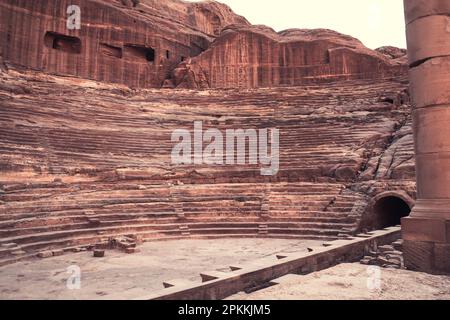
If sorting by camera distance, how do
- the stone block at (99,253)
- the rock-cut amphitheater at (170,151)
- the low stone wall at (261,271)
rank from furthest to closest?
the stone block at (99,253) < the rock-cut amphitheater at (170,151) < the low stone wall at (261,271)

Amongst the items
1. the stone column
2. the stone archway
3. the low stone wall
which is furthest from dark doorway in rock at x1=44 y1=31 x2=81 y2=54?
the stone column

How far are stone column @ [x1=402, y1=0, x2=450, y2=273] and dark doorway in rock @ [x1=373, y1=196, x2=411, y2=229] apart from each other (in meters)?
6.53

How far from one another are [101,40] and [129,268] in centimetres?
2045

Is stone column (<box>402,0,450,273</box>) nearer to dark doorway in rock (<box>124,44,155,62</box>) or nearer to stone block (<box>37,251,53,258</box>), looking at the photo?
stone block (<box>37,251,53,258</box>)

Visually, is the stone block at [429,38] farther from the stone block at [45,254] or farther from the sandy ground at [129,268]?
the stone block at [45,254]

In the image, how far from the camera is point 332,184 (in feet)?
50.2

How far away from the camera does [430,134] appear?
7102 millimetres

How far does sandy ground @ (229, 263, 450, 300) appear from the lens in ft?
16.3

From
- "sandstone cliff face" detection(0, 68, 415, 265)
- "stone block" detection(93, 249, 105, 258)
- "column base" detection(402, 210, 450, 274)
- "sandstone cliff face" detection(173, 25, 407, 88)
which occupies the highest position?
"sandstone cliff face" detection(173, 25, 407, 88)

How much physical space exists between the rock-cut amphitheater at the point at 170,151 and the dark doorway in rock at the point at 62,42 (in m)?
0.09

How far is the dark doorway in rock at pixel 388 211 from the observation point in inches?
534

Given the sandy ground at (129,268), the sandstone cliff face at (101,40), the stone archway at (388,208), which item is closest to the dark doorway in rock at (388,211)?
the stone archway at (388,208)

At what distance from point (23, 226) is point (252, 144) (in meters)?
11.5
